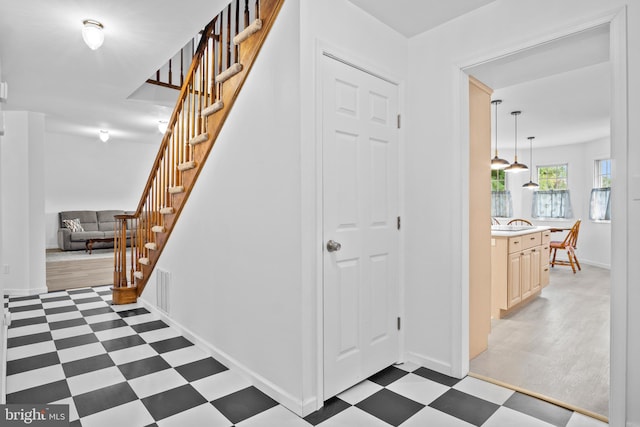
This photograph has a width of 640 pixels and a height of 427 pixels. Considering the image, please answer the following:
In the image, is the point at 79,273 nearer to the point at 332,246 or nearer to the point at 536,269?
the point at 332,246

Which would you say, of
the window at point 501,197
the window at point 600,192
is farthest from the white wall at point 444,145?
the window at point 501,197

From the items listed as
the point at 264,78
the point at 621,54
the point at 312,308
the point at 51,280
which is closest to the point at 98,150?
the point at 51,280

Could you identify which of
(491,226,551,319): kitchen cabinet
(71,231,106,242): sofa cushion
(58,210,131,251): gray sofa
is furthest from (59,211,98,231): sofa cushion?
(491,226,551,319): kitchen cabinet

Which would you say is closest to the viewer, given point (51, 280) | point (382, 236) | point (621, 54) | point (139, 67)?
point (621, 54)

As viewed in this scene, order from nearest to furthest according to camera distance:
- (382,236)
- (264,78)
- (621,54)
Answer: (621,54) → (264,78) → (382,236)

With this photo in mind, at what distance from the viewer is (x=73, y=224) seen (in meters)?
8.12

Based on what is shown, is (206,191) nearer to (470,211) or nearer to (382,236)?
(382,236)

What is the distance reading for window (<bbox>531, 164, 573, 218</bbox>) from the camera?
7.62m

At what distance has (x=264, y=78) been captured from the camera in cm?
220

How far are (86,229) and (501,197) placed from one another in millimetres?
9682

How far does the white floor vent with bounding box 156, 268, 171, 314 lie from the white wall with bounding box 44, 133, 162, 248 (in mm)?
5456

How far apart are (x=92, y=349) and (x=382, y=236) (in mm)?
2336

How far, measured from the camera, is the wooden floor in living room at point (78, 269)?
503 centimetres

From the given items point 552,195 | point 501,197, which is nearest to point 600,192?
point 552,195
